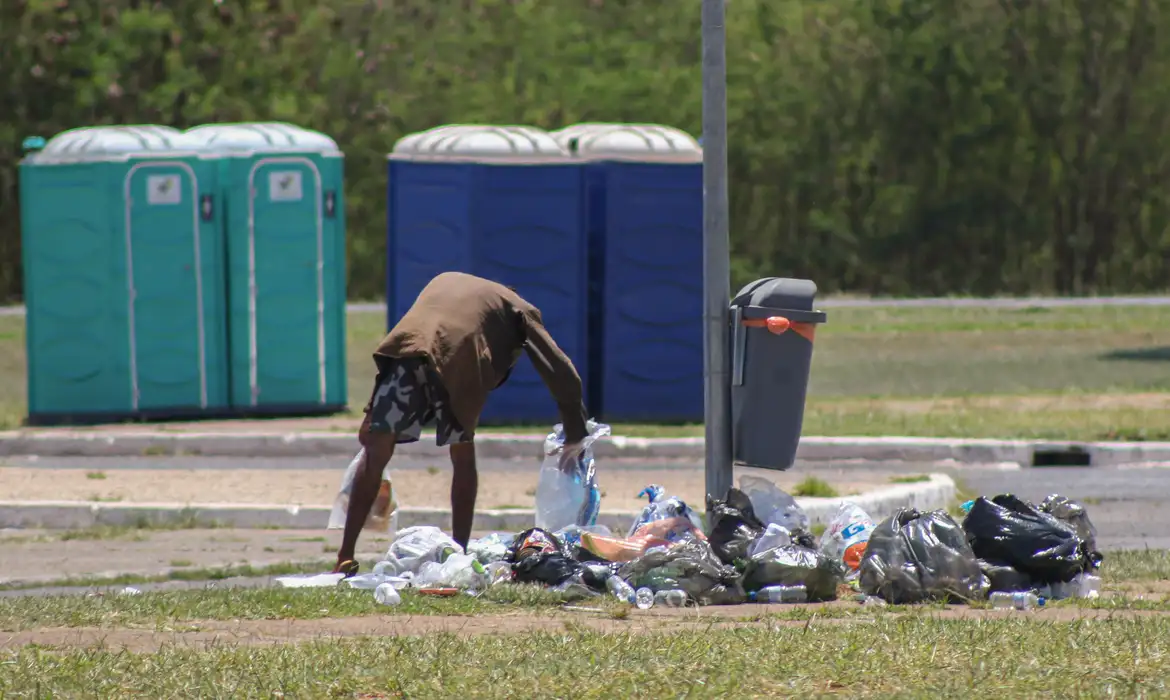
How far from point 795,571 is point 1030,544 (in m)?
0.95

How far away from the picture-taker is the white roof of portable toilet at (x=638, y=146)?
14836 mm

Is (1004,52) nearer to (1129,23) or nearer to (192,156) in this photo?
(1129,23)

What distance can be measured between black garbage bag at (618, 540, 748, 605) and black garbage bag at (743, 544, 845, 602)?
8cm

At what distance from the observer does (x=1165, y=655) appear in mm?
6359

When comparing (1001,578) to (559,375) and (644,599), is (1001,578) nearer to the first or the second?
(644,599)

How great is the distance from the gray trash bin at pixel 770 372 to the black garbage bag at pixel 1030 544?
0.96 metres

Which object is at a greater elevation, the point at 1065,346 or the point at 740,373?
the point at 740,373

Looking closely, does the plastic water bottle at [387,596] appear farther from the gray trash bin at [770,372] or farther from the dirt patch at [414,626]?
the gray trash bin at [770,372]

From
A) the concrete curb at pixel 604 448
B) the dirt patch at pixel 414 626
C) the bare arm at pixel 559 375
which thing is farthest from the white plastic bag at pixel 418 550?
the concrete curb at pixel 604 448

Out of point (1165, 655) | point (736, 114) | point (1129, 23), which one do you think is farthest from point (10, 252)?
point (1165, 655)

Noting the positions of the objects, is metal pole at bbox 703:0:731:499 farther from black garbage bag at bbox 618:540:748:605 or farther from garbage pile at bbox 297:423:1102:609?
black garbage bag at bbox 618:540:748:605

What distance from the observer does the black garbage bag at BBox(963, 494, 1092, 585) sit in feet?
26.7

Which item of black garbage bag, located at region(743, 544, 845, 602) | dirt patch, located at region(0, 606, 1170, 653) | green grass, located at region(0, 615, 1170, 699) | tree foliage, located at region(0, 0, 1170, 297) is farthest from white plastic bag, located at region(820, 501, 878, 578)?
tree foliage, located at region(0, 0, 1170, 297)

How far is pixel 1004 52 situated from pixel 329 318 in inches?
528
